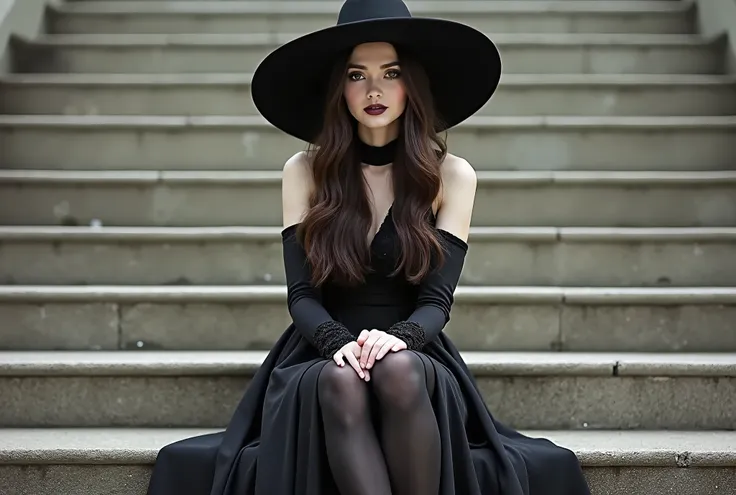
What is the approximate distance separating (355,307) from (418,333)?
25 cm

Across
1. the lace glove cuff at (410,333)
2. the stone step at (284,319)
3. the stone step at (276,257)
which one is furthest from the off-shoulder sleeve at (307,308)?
the stone step at (276,257)

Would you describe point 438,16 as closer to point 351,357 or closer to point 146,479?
point 351,357

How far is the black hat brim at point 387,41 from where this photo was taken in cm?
232

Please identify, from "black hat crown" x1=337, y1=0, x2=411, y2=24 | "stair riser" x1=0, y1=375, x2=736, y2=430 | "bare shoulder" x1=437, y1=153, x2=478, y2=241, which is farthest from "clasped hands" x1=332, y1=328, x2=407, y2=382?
"black hat crown" x1=337, y1=0, x2=411, y2=24

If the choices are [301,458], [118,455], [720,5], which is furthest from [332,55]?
[720,5]

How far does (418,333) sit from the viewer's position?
2.26 m

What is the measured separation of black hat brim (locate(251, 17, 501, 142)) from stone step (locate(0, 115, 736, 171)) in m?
1.04

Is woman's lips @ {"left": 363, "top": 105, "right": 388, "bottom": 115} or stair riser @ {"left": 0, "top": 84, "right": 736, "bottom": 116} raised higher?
stair riser @ {"left": 0, "top": 84, "right": 736, "bottom": 116}

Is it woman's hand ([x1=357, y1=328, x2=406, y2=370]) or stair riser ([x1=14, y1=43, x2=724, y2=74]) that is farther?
stair riser ([x1=14, y1=43, x2=724, y2=74])

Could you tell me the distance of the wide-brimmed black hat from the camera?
7.62ft

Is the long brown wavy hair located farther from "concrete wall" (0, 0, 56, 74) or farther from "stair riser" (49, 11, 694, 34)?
"concrete wall" (0, 0, 56, 74)

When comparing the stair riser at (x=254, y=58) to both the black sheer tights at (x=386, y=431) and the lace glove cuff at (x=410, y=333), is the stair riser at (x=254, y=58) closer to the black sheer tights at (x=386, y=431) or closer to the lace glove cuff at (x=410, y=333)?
the lace glove cuff at (x=410, y=333)

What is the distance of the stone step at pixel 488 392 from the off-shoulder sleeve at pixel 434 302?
1.30ft

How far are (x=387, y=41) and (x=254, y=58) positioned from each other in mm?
1957
